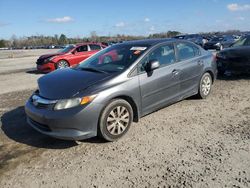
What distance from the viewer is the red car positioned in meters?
14.5

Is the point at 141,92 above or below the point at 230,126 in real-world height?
above

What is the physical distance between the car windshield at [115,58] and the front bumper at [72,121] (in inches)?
41.9

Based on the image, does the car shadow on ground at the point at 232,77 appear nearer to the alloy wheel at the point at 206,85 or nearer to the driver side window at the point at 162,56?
the alloy wheel at the point at 206,85

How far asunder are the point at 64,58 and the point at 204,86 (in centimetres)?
958

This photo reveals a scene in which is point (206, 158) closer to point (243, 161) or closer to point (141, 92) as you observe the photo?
point (243, 161)

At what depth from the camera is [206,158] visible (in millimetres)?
3908

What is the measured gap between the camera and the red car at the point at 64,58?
47.4 ft

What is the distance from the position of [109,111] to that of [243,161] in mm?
2116

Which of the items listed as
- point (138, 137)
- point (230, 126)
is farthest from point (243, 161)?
point (138, 137)

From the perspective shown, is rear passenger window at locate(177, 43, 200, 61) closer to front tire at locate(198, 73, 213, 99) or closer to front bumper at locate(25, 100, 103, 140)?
front tire at locate(198, 73, 213, 99)

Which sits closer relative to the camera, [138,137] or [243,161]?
[243,161]

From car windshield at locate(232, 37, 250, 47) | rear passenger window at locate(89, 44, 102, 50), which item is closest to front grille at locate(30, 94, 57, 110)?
car windshield at locate(232, 37, 250, 47)

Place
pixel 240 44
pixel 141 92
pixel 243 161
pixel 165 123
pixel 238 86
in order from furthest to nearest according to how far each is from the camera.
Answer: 1. pixel 240 44
2. pixel 238 86
3. pixel 165 123
4. pixel 141 92
5. pixel 243 161

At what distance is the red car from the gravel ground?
876 cm
